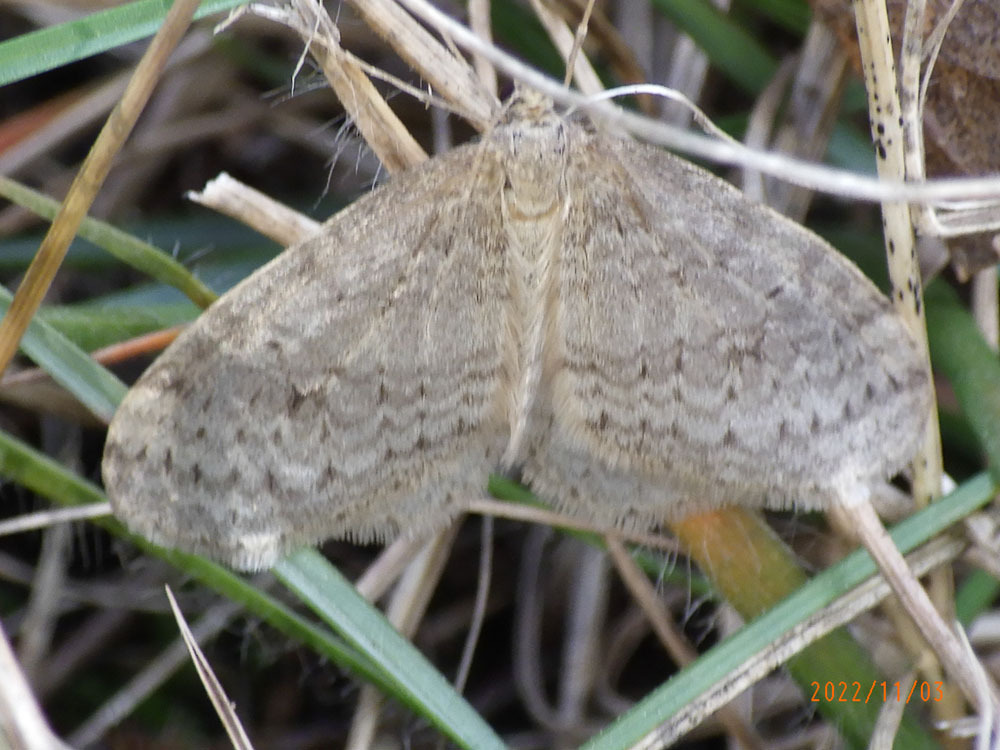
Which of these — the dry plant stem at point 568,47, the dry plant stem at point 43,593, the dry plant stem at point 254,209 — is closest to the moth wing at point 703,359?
the dry plant stem at point 568,47

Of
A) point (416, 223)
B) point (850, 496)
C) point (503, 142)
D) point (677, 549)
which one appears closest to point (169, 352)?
point (416, 223)

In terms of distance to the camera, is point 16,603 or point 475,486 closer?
point 475,486

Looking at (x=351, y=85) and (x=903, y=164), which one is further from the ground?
(x=351, y=85)

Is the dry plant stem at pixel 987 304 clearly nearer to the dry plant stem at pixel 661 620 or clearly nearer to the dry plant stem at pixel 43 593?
the dry plant stem at pixel 661 620

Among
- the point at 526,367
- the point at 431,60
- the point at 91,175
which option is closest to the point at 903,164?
the point at 526,367

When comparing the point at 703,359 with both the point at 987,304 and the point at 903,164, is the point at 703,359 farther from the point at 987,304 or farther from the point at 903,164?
the point at 987,304

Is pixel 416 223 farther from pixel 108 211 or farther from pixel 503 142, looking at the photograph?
pixel 108 211
